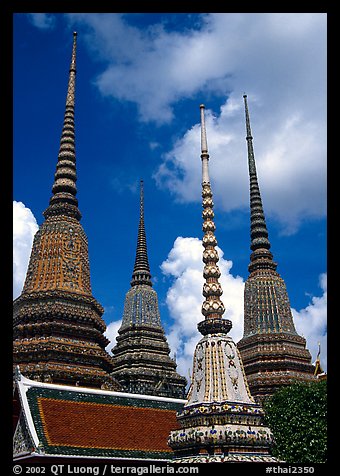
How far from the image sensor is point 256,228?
34.8 meters

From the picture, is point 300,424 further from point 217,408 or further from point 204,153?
point 204,153

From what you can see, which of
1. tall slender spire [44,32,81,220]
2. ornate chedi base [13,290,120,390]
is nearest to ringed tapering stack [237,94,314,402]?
ornate chedi base [13,290,120,390]

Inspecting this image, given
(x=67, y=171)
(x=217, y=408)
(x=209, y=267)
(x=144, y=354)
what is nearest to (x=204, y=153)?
(x=209, y=267)

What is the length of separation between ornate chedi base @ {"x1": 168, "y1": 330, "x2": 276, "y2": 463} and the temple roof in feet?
10.3

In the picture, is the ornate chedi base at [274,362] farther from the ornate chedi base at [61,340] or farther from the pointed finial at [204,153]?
the pointed finial at [204,153]

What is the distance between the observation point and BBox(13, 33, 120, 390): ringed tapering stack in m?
22.2

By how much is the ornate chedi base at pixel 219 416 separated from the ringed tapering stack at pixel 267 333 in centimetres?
1327

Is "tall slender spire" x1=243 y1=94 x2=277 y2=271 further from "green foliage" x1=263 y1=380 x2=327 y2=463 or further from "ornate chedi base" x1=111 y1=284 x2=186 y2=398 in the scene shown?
"green foliage" x1=263 y1=380 x2=327 y2=463

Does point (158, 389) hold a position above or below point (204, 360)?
above

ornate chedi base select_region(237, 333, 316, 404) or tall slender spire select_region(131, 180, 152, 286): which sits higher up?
tall slender spire select_region(131, 180, 152, 286)
